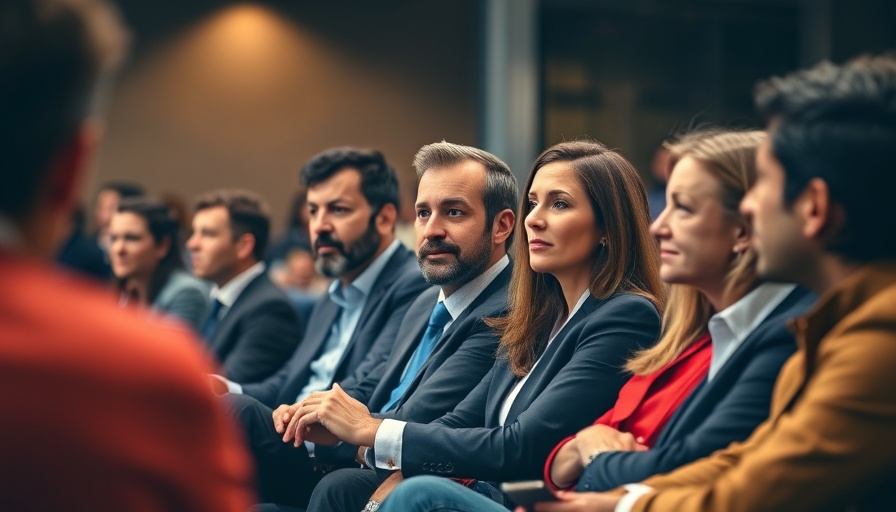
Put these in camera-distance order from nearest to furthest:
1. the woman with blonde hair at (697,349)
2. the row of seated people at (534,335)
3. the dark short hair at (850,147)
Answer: the dark short hair at (850,147) < the woman with blonde hair at (697,349) < the row of seated people at (534,335)

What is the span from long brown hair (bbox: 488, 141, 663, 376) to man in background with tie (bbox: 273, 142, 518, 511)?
0.19m

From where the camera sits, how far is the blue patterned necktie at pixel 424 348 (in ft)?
11.2

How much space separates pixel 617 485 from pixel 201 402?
4.06ft

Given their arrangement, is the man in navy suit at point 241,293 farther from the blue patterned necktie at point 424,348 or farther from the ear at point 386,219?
the blue patterned necktie at point 424,348

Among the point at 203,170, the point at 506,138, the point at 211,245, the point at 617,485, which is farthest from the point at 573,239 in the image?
the point at 203,170

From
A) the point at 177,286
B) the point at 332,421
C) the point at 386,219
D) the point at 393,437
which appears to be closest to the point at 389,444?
the point at 393,437

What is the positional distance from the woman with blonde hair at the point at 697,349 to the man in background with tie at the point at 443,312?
66 centimetres

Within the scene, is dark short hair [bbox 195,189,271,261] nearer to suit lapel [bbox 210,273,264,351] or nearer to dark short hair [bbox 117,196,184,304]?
dark short hair [bbox 117,196,184,304]

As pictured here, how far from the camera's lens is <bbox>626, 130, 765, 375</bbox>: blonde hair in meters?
2.22

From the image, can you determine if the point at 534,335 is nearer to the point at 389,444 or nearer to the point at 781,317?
the point at 389,444

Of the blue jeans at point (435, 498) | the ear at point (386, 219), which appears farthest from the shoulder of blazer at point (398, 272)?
the blue jeans at point (435, 498)

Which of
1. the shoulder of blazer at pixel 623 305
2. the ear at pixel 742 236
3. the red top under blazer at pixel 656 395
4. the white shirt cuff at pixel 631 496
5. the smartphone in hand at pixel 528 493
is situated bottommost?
the smartphone in hand at pixel 528 493

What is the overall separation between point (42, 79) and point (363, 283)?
3.09m

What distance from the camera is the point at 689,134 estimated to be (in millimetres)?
2445
